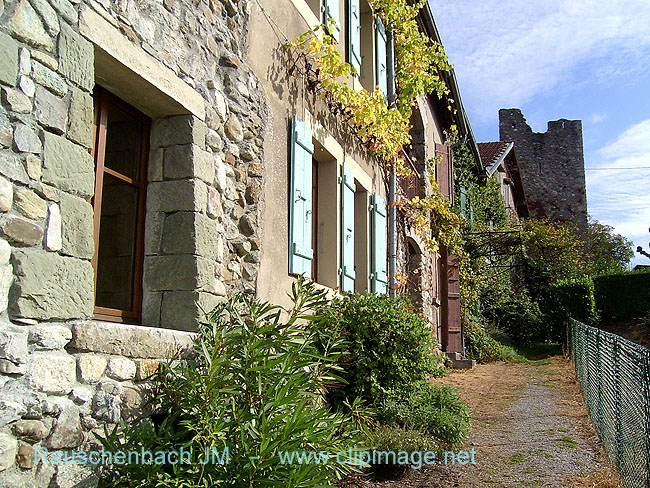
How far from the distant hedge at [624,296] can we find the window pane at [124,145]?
56.7 ft

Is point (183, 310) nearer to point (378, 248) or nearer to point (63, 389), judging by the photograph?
point (63, 389)

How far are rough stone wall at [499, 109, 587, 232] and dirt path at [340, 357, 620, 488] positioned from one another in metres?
25.9

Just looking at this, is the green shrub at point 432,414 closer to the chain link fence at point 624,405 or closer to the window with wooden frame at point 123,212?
the chain link fence at point 624,405

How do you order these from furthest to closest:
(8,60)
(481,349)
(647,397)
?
(481,349) → (647,397) → (8,60)

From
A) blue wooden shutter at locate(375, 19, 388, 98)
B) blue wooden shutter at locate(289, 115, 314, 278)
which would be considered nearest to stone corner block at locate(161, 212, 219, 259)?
blue wooden shutter at locate(289, 115, 314, 278)

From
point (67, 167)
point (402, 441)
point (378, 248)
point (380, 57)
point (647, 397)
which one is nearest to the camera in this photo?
point (67, 167)

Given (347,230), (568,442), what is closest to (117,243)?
(347,230)

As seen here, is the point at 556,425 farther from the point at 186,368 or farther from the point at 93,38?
the point at 93,38

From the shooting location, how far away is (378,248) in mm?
7660

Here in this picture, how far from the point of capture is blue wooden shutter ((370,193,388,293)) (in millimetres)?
7543

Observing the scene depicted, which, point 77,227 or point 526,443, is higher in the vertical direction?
point 77,227

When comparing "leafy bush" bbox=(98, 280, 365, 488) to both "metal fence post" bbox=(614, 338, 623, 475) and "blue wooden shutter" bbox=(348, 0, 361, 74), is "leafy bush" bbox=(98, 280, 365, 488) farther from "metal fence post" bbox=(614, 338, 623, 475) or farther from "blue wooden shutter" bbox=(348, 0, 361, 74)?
"blue wooden shutter" bbox=(348, 0, 361, 74)

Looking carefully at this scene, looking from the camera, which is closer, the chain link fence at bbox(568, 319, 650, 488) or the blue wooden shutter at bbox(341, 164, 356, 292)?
the chain link fence at bbox(568, 319, 650, 488)

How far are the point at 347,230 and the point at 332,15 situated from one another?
217cm
